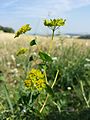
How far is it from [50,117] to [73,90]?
3.20 feet

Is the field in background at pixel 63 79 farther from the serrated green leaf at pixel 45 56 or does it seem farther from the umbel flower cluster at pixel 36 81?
→ the umbel flower cluster at pixel 36 81

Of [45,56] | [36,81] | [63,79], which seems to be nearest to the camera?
[36,81]

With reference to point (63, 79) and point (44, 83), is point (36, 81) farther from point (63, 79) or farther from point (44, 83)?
point (63, 79)

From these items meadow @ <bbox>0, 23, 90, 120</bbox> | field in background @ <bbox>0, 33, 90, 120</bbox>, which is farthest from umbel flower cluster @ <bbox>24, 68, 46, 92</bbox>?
field in background @ <bbox>0, 33, 90, 120</bbox>

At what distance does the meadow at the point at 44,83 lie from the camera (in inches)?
97.2

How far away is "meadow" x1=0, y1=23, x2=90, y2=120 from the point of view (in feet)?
8.10

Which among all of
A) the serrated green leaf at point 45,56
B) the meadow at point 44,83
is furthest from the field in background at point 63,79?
the serrated green leaf at point 45,56

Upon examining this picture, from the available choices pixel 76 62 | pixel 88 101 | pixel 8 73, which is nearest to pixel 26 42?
pixel 8 73

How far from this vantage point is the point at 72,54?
5312mm

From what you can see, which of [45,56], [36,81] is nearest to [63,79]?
[45,56]

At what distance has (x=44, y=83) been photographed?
2.23 m

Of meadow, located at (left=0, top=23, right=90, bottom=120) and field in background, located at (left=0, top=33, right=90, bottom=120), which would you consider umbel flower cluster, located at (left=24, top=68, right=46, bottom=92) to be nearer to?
meadow, located at (left=0, top=23, right=90, bottom=120)

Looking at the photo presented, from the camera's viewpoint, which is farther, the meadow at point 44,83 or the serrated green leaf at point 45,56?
the meadow at point 44,83

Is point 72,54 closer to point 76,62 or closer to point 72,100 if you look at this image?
point 76,62
